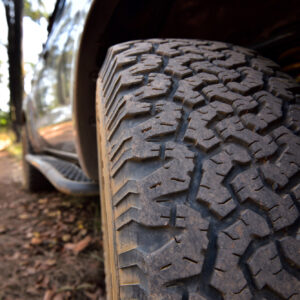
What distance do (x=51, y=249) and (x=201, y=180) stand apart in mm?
1203

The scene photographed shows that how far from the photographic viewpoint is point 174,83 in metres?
0.62

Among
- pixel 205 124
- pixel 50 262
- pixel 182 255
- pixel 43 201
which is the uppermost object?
pixel 205 124

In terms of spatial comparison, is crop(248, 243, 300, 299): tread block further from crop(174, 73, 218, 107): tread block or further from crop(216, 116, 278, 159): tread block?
crop(174, 73, 218, 107): tread block

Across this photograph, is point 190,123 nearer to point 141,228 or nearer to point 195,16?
point 141,228

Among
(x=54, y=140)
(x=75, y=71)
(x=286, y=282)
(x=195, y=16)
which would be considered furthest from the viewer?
(x=54, y=140)

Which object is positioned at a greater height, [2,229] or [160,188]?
[160,188]

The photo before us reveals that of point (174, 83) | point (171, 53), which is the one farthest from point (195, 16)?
point (174, 83)

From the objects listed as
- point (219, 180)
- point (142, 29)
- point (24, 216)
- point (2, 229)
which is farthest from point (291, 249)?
point (24, 216)

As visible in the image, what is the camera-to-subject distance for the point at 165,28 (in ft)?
3.44

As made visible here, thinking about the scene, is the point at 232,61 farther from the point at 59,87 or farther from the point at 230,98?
the point at 59,87

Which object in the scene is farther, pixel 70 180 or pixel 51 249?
pixel 51 249

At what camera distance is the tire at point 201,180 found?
423mm

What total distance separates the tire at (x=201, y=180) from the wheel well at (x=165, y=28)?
28 cm

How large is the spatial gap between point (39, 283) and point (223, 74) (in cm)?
110
